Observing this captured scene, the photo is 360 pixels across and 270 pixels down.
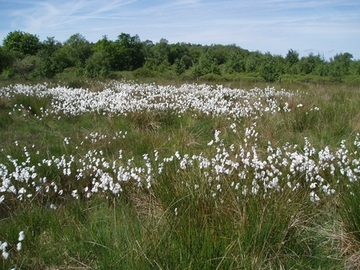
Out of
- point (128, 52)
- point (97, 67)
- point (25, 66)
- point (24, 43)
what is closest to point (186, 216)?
point (97, 67)

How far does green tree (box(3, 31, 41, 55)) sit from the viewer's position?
61375mm

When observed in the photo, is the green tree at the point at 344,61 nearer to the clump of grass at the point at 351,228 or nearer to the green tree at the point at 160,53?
the green tree at the point at 160,53

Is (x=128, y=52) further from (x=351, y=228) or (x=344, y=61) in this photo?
(x=351, y=228)

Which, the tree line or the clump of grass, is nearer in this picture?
the clump of grass

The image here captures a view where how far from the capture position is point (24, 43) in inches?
2416

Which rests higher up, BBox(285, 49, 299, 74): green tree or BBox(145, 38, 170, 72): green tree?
BBox(145, 38, 170, 72): green tree

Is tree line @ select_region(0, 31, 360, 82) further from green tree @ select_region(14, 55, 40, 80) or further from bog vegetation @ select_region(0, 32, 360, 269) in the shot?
bog vegetation @ select_region(0, 32, 360, 269)

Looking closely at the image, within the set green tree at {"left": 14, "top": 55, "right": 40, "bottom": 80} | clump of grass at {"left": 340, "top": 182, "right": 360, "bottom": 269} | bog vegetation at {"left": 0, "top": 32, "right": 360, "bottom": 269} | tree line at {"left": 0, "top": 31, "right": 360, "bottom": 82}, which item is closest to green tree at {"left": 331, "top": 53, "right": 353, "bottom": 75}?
tree line at {"left": 0, "top": 31, "right": 360, "bottom": 82}

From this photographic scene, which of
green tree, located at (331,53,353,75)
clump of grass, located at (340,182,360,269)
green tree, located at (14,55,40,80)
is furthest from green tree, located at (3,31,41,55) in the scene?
clump of grass, located at (340,182,360,269)

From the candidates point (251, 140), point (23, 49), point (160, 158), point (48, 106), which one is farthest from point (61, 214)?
point (23, 49)

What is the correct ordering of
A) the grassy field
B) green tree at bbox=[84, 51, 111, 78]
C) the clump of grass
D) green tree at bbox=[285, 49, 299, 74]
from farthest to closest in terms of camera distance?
1. green tree at bbox=[285, 49, 299, 74]
2. green tree at bbox=[84, 51, 111, 78]
3. the clump of grass
4. the grassy field

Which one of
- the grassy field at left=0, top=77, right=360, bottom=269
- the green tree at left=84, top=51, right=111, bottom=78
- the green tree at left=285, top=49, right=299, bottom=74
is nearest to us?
the grassy field at left=0, top=77, right=360, bottom=269

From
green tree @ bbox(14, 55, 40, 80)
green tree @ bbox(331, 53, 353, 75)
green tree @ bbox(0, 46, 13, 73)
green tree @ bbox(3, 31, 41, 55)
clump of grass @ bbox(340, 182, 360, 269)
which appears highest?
green tree @ bbox(3, 31, 41, 55)

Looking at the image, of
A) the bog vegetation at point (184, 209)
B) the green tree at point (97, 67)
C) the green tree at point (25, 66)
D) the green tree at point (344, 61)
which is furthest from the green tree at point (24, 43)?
the bog vegetation at point (184, 209)
